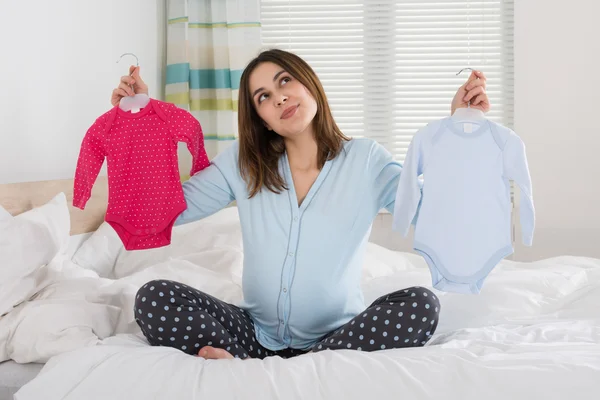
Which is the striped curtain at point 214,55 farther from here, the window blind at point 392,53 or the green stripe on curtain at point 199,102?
the window blind at point 392,53

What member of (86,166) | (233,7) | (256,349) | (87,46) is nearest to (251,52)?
(233,7)

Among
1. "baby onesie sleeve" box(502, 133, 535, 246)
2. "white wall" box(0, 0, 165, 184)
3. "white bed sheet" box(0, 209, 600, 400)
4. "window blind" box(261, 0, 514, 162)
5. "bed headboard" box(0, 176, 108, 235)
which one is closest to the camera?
"white bed sheet" box(0, 209, 600, 400)

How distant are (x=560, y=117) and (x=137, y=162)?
91.0 inches

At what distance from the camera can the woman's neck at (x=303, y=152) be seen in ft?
5.87

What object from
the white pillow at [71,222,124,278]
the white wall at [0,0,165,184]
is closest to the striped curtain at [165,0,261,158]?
the white wall at [0,0,165,184]

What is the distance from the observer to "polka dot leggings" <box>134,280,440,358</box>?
4.83ft

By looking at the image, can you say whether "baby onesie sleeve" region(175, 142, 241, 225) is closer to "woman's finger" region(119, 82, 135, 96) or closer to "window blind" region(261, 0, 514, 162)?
"woman's finger" region(119, 82, 135, 96)

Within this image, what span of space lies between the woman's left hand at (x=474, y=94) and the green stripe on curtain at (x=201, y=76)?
184cm

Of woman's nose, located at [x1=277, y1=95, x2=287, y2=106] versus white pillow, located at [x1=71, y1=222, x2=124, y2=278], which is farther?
white pillow, located at [x1=71, y1=222, x2=124, y2=278]

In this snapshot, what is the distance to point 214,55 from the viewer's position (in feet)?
11.1

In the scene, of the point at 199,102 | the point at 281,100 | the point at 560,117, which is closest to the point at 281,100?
the point at 281,100

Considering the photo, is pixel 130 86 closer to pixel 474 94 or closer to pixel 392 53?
pixel 474 94

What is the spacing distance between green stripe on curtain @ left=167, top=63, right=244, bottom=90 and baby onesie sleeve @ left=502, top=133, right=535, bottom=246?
6.40 ft

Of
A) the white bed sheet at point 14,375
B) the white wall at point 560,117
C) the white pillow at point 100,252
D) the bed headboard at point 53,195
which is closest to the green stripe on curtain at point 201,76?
the bed headboard at point 53,195
